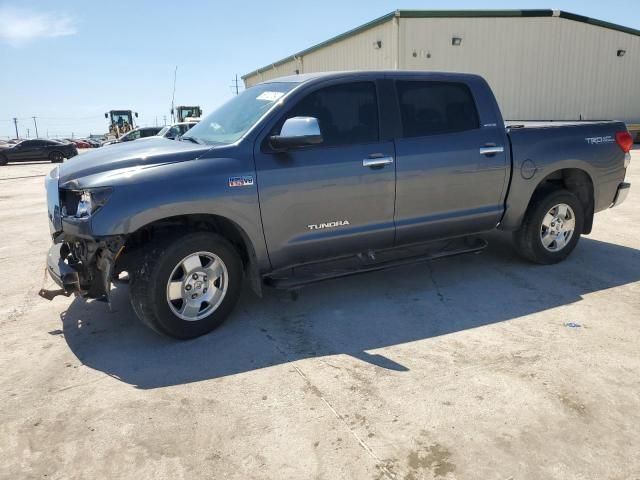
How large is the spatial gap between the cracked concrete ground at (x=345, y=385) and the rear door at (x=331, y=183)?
0.61m

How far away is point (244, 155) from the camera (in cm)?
372

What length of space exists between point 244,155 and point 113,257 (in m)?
1.17

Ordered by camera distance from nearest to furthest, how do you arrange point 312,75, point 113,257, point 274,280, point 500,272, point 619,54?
point 113,257 → point 274,280 → point 312,75 → point 500,272 → point 619,54

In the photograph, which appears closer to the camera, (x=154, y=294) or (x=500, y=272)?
(x=154, y=294)

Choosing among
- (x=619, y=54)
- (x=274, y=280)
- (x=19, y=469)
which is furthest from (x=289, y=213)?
(x=619, y=54)

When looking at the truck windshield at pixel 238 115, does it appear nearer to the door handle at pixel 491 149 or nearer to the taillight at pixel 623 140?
the door handle at pixel 491 149

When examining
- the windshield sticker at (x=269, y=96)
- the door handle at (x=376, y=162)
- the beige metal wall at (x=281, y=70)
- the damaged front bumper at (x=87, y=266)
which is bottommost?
the damaged front bumper at (x=87, y=266)

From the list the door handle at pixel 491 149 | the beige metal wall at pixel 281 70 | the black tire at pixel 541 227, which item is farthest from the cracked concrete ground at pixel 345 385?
the beige metal wall at pixel 281 70

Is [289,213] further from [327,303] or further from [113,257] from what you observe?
[113,257]

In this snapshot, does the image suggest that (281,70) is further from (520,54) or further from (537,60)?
(537,60)

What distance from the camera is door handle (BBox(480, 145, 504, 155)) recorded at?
4660 millimetres

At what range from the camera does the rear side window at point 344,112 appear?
4.04 metres

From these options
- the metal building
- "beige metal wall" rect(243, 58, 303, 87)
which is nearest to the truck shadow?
the metal building

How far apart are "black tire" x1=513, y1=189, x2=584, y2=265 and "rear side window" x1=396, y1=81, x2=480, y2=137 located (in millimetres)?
1140
